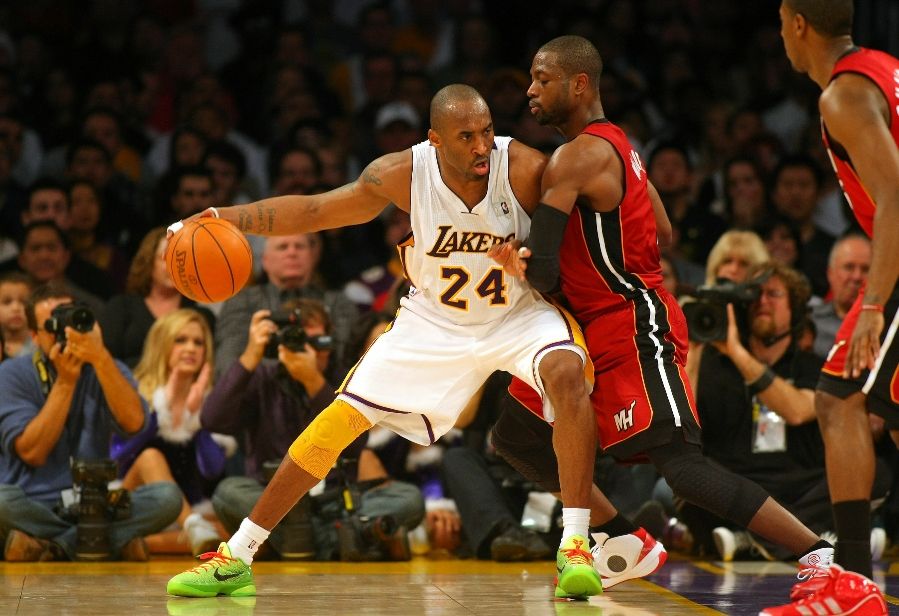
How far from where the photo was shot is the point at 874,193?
4590 mm

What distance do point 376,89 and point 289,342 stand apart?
4891 mm

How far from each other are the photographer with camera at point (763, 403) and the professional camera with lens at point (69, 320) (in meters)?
2.88

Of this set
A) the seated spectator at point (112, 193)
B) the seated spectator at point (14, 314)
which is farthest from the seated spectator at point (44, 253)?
the seated spectator at point (112, 193)

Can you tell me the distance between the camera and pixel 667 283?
26.4ft

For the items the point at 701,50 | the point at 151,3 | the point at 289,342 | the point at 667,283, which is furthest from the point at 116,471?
the point at 701,50

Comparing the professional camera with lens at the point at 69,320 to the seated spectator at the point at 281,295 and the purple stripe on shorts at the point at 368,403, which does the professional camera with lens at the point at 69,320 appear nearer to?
the seated spectator at the point at 281,295

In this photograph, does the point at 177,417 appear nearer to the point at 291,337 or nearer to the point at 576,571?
the point at 291,337

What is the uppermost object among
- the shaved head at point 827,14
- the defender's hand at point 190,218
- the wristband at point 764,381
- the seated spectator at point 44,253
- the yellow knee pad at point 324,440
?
the shaved head at point 827,14

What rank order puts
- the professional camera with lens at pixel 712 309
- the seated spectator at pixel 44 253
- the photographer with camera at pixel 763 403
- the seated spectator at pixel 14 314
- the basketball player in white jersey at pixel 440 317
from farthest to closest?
the seated spectator at pixel 44 253 → the seated spectator at pixel 14 314 → the photographer with camera at pixel 763 403 → the professional camera with lens at pixel 712 309 → the basketball player in white jersey at pixel 440 317

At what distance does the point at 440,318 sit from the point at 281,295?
2.72m

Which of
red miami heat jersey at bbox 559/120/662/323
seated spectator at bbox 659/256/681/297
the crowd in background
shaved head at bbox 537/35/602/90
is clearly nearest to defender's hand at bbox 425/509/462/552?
the crowd in background

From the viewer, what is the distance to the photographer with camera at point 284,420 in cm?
708

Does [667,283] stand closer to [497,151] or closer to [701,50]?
[497,151]

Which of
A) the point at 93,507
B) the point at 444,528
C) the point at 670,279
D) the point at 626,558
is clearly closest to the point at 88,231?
the point at 93,507
